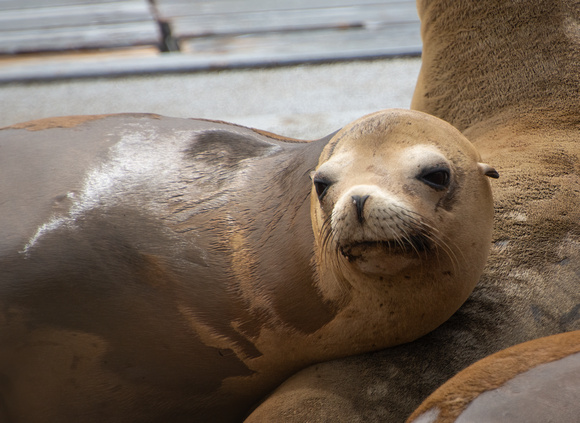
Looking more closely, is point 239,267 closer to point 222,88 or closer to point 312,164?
point 312,164

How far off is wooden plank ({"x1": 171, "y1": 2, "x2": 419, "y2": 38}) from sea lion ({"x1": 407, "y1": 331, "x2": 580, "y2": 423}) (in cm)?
304

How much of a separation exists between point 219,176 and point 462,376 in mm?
658

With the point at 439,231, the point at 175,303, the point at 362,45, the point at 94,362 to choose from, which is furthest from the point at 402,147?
the point at 362,45

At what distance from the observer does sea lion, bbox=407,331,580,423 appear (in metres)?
0.91

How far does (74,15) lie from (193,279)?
125 inches

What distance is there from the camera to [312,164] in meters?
1.37

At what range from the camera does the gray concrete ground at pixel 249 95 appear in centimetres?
300

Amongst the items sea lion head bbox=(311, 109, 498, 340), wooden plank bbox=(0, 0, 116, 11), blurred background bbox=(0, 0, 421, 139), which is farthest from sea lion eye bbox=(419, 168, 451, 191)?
wooden plank bbox=(0, 0, 116, 11)

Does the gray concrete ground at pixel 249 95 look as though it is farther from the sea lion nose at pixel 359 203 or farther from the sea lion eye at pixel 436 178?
the sea lion nose at pixel 359 203

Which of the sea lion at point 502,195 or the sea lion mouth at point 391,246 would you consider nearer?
the sea lion mouth at point 391,246

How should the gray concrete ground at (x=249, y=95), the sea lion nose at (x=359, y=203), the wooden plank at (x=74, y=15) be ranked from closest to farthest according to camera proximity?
1. the sea lion nose at (x=359, y=203)
2. the gray concrete ground at (x=249, y=95)
3. the wooden plank at (x=74, y=15)

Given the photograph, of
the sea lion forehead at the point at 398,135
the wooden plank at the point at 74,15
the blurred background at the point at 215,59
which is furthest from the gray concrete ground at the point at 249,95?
the sea lion forehead at the point at 398,135

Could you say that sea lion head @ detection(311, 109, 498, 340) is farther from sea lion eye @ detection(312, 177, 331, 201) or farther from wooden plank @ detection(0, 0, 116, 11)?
wooden plank @ detection(0, 0, 116, 11)

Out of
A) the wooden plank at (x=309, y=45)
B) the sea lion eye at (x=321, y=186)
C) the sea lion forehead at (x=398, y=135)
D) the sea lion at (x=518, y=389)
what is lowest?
the sea lion at (x=518, y=389)
